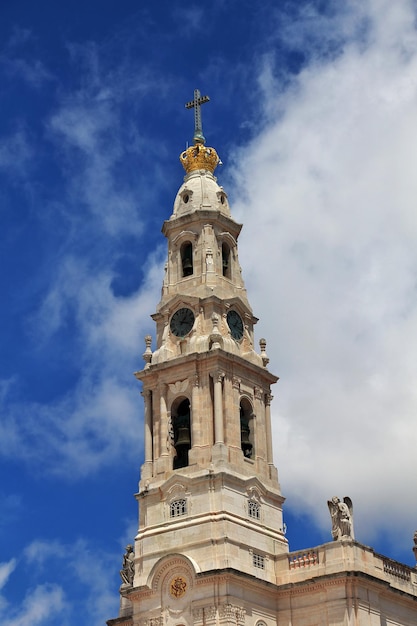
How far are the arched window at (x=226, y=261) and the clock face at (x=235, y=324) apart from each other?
106 inches

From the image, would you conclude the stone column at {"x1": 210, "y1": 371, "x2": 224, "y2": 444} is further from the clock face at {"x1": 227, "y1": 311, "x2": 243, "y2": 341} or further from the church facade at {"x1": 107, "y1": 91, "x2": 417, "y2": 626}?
the clock face at {"x1": 227, "y1": 311, "x2": 243, "y2": 341}

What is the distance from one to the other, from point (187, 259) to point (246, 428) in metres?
10.5

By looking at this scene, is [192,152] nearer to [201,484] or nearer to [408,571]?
[201,484]

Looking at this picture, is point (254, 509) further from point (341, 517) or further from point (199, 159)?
point (199, 159)

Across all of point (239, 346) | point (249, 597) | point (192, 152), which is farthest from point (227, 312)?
point (249, 597)

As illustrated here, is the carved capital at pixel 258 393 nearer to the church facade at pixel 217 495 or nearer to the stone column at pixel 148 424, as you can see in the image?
the church facade at pixel 217 495

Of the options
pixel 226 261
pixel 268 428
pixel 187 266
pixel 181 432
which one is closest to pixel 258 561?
pixel 268 428

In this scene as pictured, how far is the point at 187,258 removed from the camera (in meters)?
64.9

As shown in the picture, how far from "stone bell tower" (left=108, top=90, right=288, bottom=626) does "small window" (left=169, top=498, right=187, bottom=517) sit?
0.05 m

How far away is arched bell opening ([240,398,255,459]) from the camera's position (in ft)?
195

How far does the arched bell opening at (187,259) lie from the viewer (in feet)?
211

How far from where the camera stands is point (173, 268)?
64.4 m

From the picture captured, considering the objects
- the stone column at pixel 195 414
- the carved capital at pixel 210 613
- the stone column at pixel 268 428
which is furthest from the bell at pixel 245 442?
the carved capital at pixel 210 613

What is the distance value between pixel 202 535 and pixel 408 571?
10967mm
